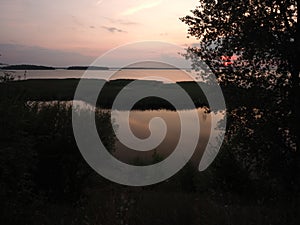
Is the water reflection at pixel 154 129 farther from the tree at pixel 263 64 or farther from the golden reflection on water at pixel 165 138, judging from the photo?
the tree at pixel 263 64

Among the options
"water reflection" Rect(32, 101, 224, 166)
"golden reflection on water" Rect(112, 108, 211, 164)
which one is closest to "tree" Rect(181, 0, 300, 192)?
"water reflection" Rect(32, 101, 224, 166)

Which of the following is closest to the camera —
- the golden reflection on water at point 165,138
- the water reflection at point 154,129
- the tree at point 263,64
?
the tree at point 263,64

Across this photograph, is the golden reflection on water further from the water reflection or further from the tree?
the tree

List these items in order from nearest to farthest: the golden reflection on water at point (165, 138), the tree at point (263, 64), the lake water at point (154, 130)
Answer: the tree at point (263, 64) < the lake water at point (154, 130) < the golden reflection on water at point (165, 138)

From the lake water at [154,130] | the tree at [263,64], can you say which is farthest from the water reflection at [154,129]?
the tree at [263,64]

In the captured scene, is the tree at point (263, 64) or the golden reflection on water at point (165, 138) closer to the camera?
the tree at point (263, 64)

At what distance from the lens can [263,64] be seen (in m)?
11.9

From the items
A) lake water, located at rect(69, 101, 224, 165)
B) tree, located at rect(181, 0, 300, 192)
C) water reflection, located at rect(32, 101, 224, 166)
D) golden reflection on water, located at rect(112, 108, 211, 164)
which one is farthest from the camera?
golden reflection on water, located at rect(112, 108, 211, 164)

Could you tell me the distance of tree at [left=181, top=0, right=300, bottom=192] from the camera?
11.5m

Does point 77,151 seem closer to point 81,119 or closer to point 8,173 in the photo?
point 81,119

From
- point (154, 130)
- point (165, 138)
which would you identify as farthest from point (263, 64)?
point (154, 130)

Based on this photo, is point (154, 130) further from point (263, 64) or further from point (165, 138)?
point (263, 64)

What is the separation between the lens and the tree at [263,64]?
11.5m

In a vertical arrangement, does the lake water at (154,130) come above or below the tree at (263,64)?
below
